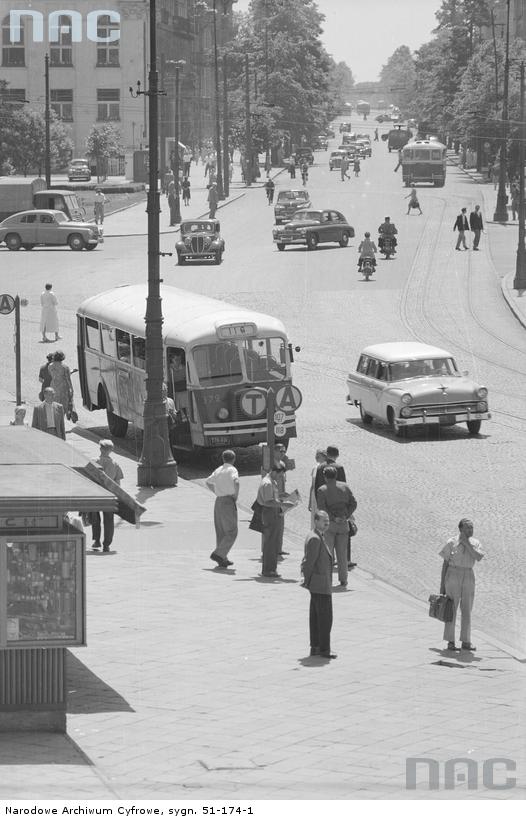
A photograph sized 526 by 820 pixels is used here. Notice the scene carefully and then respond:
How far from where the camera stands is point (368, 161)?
12325cm

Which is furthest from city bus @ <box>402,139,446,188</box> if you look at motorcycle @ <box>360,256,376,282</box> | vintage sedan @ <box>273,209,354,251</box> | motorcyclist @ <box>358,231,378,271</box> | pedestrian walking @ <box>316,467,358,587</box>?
pedestrian walking @ <box>316,467,358,587</box>

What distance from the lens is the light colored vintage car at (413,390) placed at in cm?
2706

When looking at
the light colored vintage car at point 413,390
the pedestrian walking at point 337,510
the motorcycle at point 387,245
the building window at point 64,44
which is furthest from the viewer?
the building window at point 64,44

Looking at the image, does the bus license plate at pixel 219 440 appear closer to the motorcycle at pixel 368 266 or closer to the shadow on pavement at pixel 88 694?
the shadow on pavement at pixel 88 694

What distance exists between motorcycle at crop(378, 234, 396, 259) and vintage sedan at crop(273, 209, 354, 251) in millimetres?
3561

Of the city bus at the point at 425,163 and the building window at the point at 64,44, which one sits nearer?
the city bus at the point at 425,163

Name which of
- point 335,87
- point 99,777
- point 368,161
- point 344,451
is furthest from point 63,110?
point 99,777

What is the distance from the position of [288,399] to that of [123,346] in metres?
3.57

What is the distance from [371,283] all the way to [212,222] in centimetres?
797

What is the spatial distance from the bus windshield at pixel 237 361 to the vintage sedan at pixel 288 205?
41621 millimetres

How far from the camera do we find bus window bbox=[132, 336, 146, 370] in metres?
26.2

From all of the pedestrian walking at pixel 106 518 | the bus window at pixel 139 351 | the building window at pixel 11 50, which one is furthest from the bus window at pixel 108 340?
the building window at pixel 11 50

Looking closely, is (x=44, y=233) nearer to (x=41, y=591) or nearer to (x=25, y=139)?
(x=25, y=139)

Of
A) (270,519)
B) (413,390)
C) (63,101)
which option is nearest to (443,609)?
(270,519)
